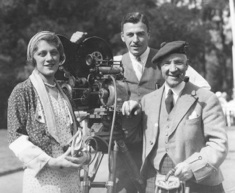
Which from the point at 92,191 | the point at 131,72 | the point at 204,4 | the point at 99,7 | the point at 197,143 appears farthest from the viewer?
the point at 204,4

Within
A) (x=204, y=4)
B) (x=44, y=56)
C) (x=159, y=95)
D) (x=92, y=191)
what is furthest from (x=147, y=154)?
(x=204, y=4)

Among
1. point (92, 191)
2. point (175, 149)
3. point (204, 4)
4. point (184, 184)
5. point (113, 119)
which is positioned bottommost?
point (92, 191)

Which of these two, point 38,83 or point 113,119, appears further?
point 113,119

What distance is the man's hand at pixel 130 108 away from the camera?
2.82 m

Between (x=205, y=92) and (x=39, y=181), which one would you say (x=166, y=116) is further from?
(x=39, y=181)

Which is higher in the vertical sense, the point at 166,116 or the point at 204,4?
the point at 204,4

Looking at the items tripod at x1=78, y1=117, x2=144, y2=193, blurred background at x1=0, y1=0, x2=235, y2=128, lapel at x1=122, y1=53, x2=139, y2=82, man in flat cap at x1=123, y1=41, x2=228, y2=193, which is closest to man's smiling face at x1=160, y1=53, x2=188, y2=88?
man in flat cap at x1=123, y1=41, x2=228, y2=193

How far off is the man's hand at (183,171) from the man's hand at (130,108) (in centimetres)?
46

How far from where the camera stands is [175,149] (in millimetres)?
2709

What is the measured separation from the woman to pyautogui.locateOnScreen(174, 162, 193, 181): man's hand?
55cm

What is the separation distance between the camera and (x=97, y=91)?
10.2 ft

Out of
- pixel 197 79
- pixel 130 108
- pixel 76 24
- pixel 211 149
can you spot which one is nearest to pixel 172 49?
pixel 130 108

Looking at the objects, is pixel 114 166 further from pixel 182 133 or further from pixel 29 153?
pixel 29 153

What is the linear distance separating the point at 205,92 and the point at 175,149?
15.6 inches
